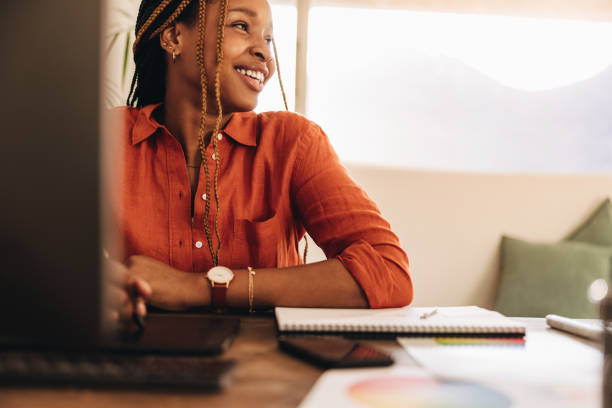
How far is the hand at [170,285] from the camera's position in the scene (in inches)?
37.1

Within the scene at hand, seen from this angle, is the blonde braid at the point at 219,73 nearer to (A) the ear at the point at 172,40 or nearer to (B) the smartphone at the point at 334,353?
(A) the ear at the point at 172,40

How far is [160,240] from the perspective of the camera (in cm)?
134

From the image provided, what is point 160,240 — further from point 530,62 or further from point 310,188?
point 530,62

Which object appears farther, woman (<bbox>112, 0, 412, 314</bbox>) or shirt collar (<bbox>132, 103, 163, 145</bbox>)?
shirt collar (<bbox>132, 103, 163, 145</bbox>)

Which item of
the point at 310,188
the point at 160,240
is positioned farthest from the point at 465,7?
the point at 160,240

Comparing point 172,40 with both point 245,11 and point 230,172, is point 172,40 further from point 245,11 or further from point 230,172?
point 230,172

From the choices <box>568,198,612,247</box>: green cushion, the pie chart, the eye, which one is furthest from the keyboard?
<box>568,198,612,247</box>: green cushion

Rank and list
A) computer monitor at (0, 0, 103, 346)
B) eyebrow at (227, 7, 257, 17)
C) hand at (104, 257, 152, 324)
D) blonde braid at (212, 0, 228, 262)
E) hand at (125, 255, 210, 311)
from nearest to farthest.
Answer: computer monitor at (0, 0, 103, 346)
hand at (104, 257, 152, 324)
hand at (125, 255, 210, 311)
blonde braid at (212, 0, 228, 262)
eyebrow at (227, 7, 257, 17)

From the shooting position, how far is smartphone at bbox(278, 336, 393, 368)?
22.2 inches

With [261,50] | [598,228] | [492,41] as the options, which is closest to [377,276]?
[261,50]

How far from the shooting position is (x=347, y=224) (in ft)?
4.15

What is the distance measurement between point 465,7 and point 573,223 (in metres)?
1.51

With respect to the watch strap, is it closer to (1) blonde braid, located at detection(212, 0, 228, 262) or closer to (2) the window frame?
(1) blonde braid, located at detection(212, 0, 228, 262)

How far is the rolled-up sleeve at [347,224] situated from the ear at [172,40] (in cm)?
46
